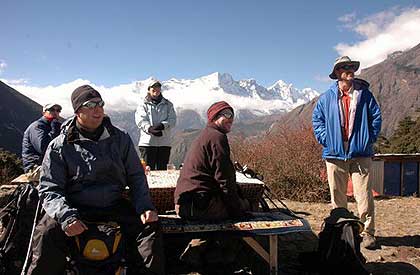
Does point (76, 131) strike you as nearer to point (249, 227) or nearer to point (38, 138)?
point (249, 227)

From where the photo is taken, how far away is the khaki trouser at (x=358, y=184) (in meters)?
4.96

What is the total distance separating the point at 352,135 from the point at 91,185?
3058 mm

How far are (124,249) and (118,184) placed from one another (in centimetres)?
55

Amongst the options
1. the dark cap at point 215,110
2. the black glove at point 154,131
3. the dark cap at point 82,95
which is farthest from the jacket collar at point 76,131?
the black glove at point 154,131

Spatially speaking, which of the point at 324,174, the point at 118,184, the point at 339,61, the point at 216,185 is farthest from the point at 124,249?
the point at 324,174

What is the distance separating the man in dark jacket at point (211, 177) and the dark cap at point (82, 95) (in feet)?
3.59

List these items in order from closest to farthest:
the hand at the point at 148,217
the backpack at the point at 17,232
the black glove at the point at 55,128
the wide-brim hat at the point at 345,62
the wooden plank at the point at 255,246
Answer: the hand at the point at 148,217 < the backpack at the point at 17,232 < the wooden plank at the point at 255,246 < the wide-brim hat at the point at 345,62 < the black glove at the point at 55,128

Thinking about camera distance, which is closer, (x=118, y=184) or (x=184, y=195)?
(x=118, y=184)

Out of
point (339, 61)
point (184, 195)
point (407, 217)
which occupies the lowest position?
point (407, 217)

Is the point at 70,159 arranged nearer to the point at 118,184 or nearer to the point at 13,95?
the point at 118,184

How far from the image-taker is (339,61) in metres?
4.97

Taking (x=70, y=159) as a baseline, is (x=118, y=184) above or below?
below

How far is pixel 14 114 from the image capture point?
91.5m

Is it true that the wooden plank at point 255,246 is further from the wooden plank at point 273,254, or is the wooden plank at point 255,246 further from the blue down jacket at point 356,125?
the blue down jacket at point 356,125
